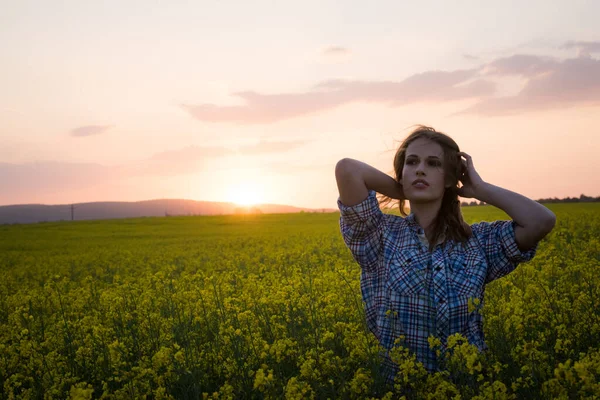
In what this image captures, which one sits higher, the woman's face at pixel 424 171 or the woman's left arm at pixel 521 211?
the woman's face at pixel 424 171

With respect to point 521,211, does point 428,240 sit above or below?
below

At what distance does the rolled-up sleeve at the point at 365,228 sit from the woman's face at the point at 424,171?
0.26m

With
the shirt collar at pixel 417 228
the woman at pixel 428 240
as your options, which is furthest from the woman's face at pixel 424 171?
the shirt collar at pixel 417 228

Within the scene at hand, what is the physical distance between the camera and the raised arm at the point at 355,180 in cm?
338

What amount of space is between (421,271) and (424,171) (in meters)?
0.69

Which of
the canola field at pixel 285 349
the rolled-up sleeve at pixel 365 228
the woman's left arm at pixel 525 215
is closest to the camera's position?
the canola field at pixel 285 349

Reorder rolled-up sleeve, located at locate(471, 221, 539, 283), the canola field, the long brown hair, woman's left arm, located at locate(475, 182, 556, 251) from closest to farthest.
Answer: the canola field, woman's left arm, located at locate(475, 182, 556, 251), rolled-up sleeve, located at locate(471, 221, 539, 283), the long brown hair

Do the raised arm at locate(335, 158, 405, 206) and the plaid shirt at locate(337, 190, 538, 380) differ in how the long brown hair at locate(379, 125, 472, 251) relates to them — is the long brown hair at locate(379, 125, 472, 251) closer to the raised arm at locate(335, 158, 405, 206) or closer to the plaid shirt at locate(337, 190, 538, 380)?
the plaid shirt at locate(337, 190, 538, 380)

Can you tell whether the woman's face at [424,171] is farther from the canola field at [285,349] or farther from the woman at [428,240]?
the canola field at [285,349]

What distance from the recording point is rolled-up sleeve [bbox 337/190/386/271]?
339 centimetres

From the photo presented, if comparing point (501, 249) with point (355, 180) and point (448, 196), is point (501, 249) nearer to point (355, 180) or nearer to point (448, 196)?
point (448, 196)

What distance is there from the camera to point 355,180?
11.1 ft

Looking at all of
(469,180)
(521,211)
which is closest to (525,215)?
(521,211)

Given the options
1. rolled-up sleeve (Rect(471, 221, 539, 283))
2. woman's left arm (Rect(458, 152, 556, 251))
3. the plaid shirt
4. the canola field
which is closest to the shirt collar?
the plaid shirt
